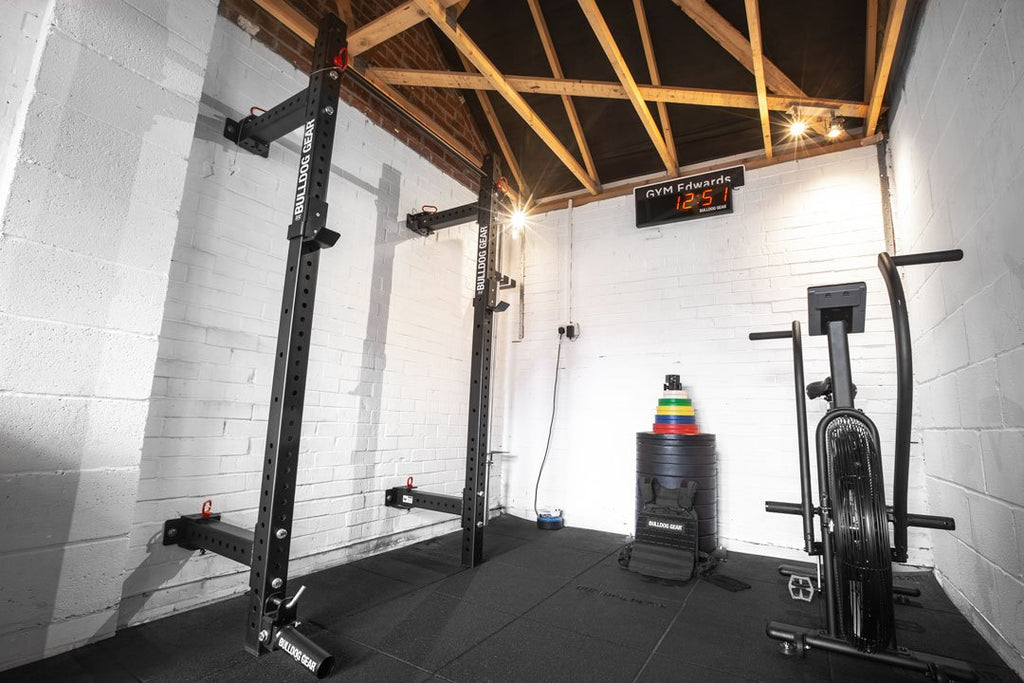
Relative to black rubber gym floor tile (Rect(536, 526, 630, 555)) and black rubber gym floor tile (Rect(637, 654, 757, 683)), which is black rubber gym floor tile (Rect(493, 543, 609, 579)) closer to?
black rubber gym floor tile (Rect(536, 526, 630, 555))

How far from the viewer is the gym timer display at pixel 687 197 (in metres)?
3.70

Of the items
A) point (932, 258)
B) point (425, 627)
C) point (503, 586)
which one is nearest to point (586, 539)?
point (503, 586)

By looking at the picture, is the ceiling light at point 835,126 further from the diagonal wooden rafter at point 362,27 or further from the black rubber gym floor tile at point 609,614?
the black rubber gym floor tile at point 609,614

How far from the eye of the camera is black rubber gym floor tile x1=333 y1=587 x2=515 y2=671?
170 centimetres

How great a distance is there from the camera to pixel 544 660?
65.8 inches

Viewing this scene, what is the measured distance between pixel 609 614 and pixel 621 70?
9.82 feet

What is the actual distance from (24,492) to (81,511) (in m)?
0.17

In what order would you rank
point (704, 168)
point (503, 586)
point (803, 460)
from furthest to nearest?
point (704, 168) → point (503, 586) → point (803, 460)

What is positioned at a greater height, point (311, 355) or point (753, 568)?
point (311, 355)

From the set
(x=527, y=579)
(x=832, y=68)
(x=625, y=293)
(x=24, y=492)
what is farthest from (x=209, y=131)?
(x=832, y=68)

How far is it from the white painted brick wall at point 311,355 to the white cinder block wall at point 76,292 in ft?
0.82

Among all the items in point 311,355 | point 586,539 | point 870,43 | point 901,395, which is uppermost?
point 870,43

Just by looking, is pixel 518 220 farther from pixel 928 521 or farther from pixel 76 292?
pixel 928 521

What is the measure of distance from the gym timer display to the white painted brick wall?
167 centimetres
